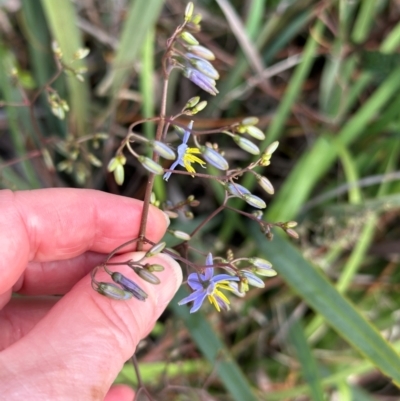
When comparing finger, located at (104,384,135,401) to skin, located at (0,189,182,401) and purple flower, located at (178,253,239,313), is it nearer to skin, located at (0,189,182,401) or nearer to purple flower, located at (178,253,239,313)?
skin, located at (0,189,182,401)

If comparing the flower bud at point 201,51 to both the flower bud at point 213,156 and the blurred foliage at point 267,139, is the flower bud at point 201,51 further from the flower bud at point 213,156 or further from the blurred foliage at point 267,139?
the blurred foliage at point 267,139

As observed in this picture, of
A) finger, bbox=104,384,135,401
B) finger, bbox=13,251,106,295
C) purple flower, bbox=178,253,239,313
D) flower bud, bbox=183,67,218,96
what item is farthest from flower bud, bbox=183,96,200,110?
finger, bbox=104,384,135,401

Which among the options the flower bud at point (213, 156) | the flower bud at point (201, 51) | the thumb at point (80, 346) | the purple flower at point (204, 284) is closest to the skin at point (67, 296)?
the thumb at point (80, 346)

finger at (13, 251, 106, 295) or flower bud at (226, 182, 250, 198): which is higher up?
flower bud at (226, 182, 250, 198)

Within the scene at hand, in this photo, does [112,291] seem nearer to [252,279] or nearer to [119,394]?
[252,279]

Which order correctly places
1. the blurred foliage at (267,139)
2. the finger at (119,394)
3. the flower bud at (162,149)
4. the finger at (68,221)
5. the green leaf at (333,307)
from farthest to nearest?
1. the blurred foliage at (267,139)
2. the finger at (119,394)
3. the green leaf at (333,307)
4. the finger at (68,221)
5. the flower bud at (162,149)

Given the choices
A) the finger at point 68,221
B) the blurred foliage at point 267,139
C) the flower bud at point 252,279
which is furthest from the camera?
the blurred foliage at point 267,139
